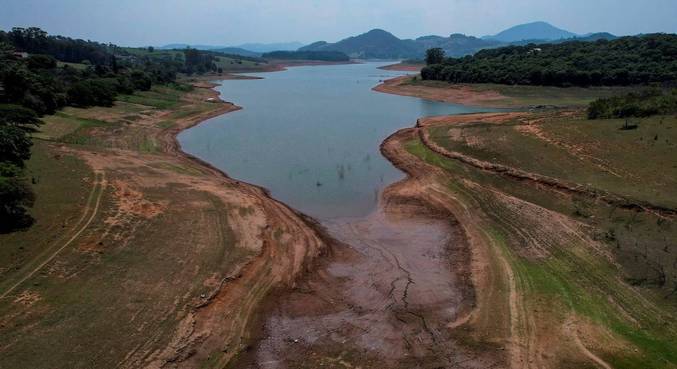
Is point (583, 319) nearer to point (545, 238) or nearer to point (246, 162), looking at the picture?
point (545, 238)

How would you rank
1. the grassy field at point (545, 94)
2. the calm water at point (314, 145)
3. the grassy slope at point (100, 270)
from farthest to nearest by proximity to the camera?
the grassy field at point (545, 94) → the calm water at point (314, 145) → the grassy slope at point (100, 270)

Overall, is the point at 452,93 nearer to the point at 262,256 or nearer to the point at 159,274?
the point at 262,256

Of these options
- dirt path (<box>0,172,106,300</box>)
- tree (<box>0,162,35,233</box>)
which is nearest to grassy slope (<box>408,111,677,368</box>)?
dirt path (<box>0,172,106,300</box>)

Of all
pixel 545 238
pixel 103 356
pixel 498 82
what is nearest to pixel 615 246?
pixel 545 238

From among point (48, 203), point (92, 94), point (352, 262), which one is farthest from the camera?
point (92, 94)

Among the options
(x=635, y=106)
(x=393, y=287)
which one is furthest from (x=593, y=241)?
(x=635, y=106)

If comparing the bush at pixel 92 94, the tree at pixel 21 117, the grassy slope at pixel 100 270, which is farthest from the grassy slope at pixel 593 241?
the bush at pixel 92 94

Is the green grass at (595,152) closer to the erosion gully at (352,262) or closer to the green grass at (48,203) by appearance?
the erosion gully at (352,262)

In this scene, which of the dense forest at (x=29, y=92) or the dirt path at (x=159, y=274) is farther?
the dense forest at (x=29, y=92)
